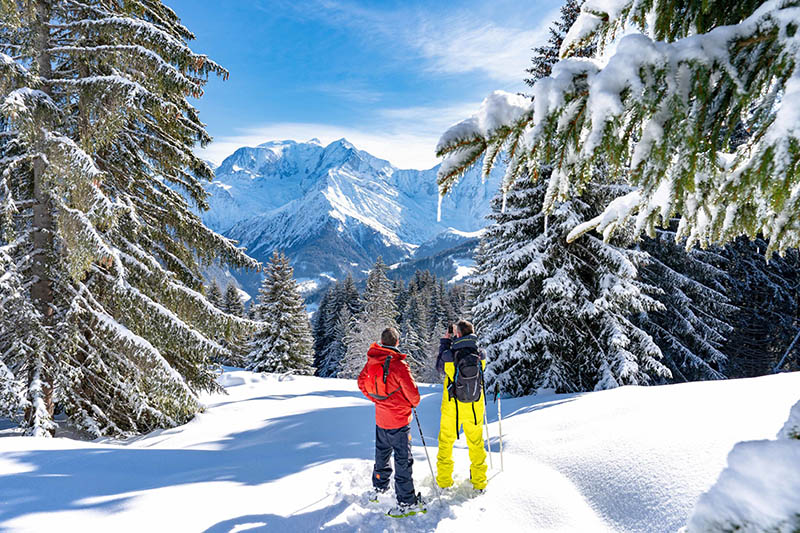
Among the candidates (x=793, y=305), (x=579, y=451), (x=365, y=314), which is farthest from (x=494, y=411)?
(x=365, y=314)

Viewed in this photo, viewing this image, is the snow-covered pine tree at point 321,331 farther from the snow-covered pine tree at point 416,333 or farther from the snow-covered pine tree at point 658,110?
the snow-covered pine tree at point 658,110

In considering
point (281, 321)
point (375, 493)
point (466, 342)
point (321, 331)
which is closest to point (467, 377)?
point (466, 342)

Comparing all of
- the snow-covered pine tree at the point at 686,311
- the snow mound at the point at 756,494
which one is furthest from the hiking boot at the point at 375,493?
the snow-covered pine tree at the point at 686,311

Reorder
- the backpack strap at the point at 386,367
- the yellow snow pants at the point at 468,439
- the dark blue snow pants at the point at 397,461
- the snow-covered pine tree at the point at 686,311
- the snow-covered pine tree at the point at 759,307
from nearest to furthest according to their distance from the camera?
the dark blue snow pants at the point at 397,461 → the backpack strap at the point at 386,367 → the yellow snow pants at the point at 468,439 → the snow-covered pine tree at the point at 686,311 → the snow-covered pine tree at the point at 759,307

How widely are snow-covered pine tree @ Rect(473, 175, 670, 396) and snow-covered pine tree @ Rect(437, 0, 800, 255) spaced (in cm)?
849

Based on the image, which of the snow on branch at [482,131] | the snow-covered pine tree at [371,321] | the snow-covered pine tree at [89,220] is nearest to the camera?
the snow on branch at [482,131]

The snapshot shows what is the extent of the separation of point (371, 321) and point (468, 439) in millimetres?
26284

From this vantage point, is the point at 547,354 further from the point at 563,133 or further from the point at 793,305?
the point at 793,305

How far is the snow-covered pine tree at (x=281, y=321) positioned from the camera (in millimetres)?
25438

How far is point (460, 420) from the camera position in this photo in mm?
4555

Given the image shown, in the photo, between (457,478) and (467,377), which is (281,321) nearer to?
(457,478)

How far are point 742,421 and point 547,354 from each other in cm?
655

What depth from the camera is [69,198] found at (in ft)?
20.9

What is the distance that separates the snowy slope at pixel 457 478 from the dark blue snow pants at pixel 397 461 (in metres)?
0.21
